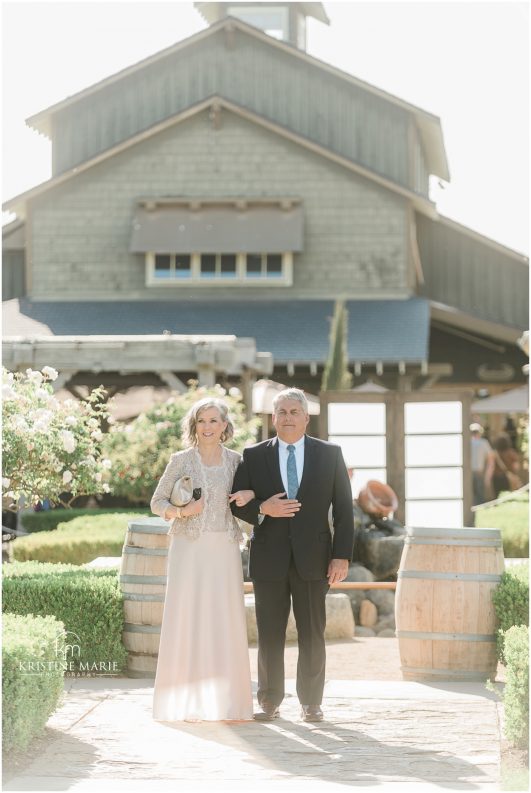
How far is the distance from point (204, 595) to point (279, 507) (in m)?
0.68

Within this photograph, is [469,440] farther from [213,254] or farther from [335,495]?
[213,254]

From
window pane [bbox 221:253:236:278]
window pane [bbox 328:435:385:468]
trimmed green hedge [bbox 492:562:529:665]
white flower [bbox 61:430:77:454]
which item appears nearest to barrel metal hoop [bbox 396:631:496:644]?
trimmed green hedge [bbox 492:562:529:665]

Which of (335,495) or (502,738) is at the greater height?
(335,495)

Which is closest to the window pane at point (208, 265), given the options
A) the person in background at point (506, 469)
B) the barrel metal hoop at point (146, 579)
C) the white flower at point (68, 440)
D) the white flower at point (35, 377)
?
the person in background at point (506, 469)

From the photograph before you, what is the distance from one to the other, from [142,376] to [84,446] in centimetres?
1121

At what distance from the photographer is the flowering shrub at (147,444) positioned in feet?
55.9

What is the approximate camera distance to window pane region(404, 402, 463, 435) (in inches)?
623

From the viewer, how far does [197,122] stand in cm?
2873

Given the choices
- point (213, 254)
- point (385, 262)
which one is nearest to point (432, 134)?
point (385, 262)

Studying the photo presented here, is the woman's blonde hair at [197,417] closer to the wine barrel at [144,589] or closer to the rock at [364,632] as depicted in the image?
the wine barrel at [144,589]

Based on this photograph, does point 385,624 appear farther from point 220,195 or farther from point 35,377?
point 220,195

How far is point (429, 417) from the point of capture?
15859mm

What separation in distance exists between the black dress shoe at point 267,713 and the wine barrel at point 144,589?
1.47 meters

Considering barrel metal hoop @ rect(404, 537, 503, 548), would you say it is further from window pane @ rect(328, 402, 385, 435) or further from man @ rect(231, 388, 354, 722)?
window pane @ rect(328, 402, 385, 435)
